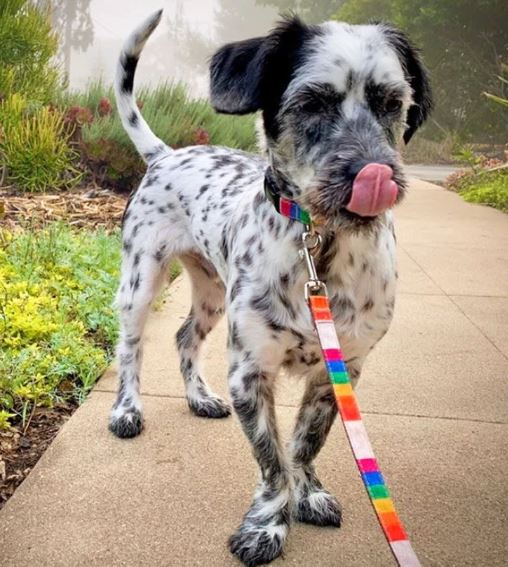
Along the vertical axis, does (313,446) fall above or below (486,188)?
above

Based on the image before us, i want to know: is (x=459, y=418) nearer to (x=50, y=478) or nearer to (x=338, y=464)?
(x=338, y=464)

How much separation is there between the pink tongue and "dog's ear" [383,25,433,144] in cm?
87

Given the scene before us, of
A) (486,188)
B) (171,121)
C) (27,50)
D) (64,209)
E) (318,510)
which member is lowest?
(486,188)

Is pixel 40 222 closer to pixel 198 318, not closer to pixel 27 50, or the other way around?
pixel 198 318

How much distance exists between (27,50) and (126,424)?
795 cm

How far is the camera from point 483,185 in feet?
43.9

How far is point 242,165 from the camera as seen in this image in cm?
369

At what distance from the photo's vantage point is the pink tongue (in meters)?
1.94

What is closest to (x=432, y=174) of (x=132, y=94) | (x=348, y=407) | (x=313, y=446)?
(x=132, y=94)

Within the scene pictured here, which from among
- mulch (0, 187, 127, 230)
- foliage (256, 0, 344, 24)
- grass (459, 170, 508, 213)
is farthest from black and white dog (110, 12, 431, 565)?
foliage (256, 0, 344, 24)

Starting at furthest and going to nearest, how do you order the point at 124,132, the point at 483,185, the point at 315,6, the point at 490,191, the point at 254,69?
the point at 315,6, the point at 483,185, the point at 490,191, the point at 124,132, the point at 254,69

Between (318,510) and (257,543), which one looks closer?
(257,543)

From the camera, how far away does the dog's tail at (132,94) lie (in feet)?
11.6

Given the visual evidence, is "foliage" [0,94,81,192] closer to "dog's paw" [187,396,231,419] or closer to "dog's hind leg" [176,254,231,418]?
"dog's hind leg" [176,254,231,418]
